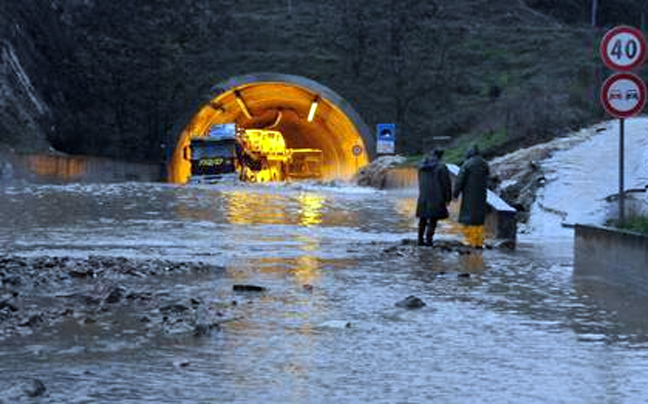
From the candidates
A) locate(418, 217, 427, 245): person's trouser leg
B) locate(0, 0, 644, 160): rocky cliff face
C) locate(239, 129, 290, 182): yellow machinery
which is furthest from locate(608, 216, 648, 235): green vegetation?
locate(239, 129, 290, 182): yellow machinery

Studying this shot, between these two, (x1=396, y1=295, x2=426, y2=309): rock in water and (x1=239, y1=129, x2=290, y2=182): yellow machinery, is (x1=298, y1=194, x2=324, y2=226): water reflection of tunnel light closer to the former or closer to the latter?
(x1=396, y1=295, x2=426, y2=309): rock in water

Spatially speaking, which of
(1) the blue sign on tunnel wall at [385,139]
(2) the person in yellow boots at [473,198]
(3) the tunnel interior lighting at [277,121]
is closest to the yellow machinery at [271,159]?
(3) the tunnel interior lighting at [277,121]

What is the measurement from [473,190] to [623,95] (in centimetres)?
354

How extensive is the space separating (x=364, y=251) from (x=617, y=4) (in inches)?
2693

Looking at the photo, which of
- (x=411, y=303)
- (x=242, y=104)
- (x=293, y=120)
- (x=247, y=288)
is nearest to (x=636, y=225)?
(x=411, y=303)

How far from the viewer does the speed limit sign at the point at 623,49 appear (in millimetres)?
12859

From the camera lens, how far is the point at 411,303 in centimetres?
997

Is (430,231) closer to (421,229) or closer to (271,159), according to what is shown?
(421,229)

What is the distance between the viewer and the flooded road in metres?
6.69

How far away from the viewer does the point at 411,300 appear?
10.0 m

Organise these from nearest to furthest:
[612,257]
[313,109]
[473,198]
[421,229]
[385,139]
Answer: [612,257] < [473,198] < [421,229] < [385,139] < [313,109]

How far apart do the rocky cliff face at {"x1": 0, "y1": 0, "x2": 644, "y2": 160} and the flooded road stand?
114 ft

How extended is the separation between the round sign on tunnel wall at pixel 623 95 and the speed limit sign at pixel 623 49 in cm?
14

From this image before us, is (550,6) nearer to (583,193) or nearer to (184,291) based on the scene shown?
(583,193)
